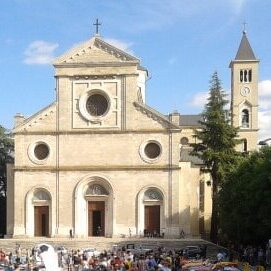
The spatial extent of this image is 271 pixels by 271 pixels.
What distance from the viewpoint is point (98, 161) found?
4997cm

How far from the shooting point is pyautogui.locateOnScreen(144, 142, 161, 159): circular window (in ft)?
164

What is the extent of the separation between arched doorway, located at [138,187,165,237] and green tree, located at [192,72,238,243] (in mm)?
4522

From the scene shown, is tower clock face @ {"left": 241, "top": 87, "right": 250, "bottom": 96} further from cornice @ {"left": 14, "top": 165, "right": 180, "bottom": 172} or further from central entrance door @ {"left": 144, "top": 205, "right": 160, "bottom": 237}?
central entrance door @ {"left": 144, "top": 205, "right": 160, "bottom": 237}

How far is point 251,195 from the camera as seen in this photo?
126ft

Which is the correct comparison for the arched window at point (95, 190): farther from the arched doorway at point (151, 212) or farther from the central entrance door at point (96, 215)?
the arched doorway at point (151, 212)

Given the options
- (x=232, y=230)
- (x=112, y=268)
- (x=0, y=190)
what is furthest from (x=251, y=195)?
(x=0, y=190)

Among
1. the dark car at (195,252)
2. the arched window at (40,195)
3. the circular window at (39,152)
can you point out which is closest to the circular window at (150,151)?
the circular window at (39,152)

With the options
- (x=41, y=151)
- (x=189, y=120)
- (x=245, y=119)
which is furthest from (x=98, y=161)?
(x=189, y=120)

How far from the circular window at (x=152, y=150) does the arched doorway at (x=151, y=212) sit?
99.4 inches

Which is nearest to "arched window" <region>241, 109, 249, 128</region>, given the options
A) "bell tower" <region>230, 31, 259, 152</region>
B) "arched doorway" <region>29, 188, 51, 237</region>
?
"bell tower" <region>230, 31, 259, 152</region>

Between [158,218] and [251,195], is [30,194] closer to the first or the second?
[158,218]

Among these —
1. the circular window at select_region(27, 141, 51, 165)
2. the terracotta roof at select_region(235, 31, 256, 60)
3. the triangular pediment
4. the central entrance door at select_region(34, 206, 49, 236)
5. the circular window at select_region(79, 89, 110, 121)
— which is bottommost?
the central entrance door at select_region(34, 206, 49, 236)

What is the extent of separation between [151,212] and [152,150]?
476cm

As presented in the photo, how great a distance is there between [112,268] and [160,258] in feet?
11.9
